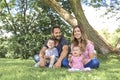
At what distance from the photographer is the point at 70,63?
865 centimetres

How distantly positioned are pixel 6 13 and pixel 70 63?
62.6ft

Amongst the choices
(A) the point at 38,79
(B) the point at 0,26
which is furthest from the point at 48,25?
(A) the point at 38,79

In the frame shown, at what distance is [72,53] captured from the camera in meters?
8.59

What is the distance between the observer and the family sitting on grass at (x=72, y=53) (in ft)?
27.8

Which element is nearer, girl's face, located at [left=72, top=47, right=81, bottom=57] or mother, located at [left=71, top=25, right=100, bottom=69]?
girl's face, located at [left=72, top=47, right=81, bottom=57]

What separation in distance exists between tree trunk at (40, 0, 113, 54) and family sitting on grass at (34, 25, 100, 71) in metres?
9.84

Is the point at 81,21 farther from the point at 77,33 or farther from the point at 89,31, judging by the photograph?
the point at 77,33

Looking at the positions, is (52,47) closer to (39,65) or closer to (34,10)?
(39,65)

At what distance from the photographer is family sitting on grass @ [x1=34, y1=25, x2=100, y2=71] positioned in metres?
8.46

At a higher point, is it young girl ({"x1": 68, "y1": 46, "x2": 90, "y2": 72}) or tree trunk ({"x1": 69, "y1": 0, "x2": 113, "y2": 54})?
young girl ({"x1": 68, "y1": 46, "x2": 90, "y2": 72})

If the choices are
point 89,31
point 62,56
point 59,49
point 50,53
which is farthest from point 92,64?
point 89,31

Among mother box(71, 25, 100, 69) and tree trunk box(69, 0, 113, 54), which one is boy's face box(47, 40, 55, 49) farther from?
tree trunk box(69, 0, 113, 54)

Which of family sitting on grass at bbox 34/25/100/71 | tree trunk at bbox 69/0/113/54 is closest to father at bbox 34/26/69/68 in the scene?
family sitting on grass at bbox 34/25/100/71

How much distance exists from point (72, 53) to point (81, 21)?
424 inches
